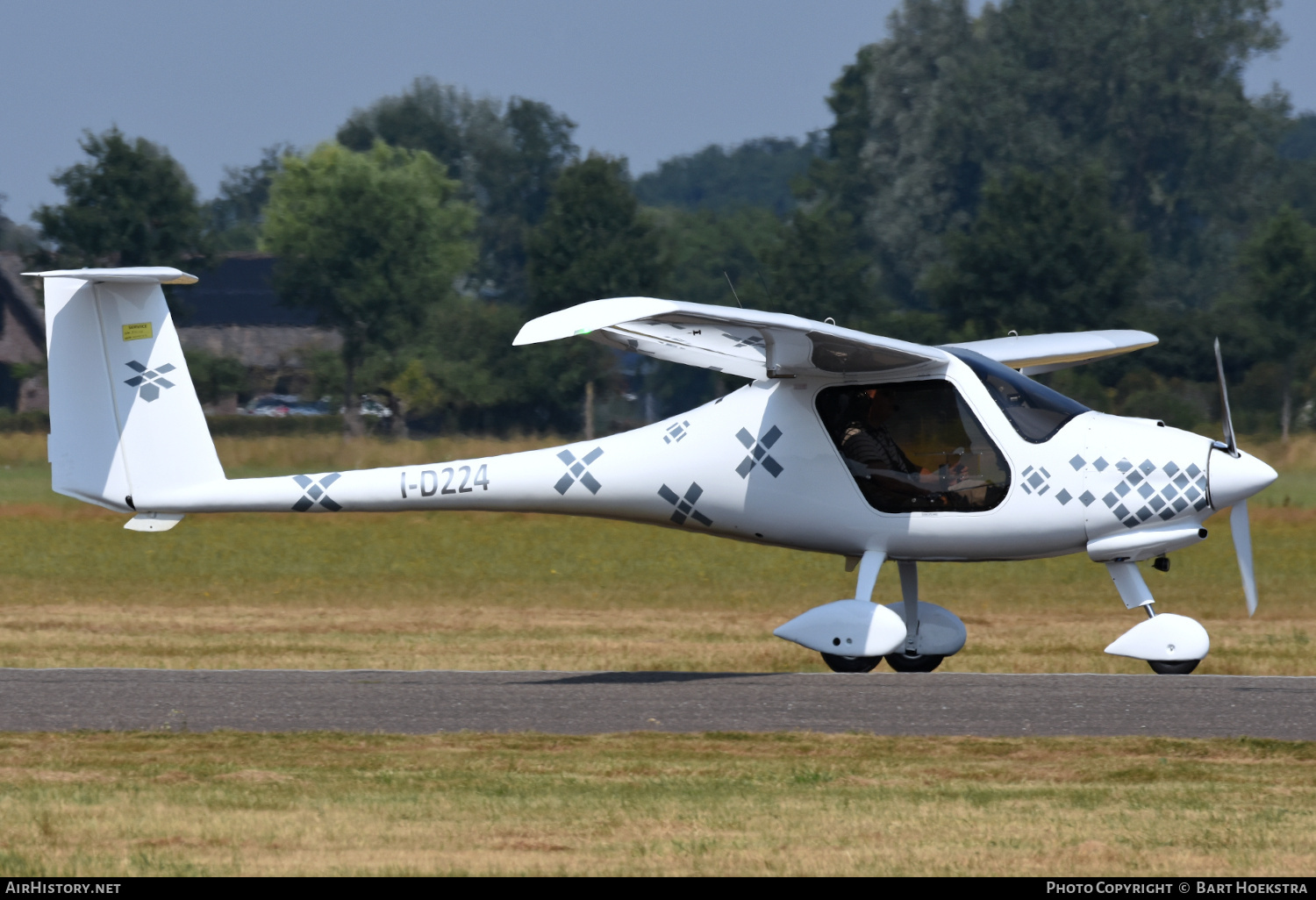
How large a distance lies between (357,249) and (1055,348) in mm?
55228

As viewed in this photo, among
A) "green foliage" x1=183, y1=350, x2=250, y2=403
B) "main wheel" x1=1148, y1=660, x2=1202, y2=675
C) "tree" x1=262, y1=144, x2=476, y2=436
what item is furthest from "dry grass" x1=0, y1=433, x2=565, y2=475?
"main wheel" x1=1148, y1=660, x2=1202, y2=675

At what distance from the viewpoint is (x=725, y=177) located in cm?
18638

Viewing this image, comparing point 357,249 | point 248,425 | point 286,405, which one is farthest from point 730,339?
point 357,249

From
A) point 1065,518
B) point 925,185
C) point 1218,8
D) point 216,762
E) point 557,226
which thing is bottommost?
point 216,762

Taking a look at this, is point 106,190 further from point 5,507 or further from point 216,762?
point 216,762

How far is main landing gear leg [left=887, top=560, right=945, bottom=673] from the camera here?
14492 mm

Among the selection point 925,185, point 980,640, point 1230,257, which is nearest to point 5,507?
point 980,640

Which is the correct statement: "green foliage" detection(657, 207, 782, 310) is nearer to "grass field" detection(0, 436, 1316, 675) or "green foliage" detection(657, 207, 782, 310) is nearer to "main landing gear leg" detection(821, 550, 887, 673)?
"grass field" detection(0, 436, 1316, 675)

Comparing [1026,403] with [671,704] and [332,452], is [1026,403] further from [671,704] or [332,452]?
[332,452]

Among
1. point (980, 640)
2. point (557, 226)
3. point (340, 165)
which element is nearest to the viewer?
point (980, 640)

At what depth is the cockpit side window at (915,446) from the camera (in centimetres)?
1345

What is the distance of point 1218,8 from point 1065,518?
8451 centimetres

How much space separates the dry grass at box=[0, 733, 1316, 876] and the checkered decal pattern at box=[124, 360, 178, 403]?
438 centimetres
